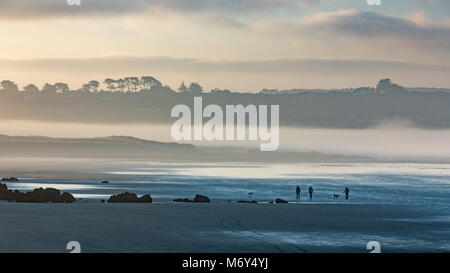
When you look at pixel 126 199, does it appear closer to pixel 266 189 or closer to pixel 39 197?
pixel 39 197

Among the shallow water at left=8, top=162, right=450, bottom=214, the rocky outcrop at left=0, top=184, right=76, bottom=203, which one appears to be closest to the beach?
the rocky outcrop at left=0, top=184, right=76, bottom=203

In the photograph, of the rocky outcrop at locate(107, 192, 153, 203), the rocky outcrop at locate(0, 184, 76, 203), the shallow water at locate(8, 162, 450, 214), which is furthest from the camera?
the shallow water at locate(8, 162, 450, 214)

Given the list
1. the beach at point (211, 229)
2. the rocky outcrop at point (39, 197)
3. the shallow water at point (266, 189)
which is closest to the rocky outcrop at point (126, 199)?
the rocky outcrop at point (39, 197)

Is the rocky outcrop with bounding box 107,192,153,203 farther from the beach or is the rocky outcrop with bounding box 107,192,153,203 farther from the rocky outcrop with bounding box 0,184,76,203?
the beach

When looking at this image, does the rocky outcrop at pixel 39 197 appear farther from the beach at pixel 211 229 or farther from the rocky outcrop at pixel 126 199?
the beach at pixel 211 229

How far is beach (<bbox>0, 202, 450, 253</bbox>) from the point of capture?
32281 millimetres

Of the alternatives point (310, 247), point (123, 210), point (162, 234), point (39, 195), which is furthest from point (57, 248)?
point (39, 195)

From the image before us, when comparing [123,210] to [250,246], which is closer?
[250,246]

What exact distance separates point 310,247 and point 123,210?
63.0 ft

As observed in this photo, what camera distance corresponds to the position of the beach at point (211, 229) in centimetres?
3228

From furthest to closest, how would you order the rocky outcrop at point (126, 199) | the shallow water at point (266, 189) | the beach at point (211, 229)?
the shallow water at point (266, 189) → the rocky outcrop at point (126, 199) → the beach at point (211, 229)

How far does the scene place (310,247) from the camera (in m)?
33.0
